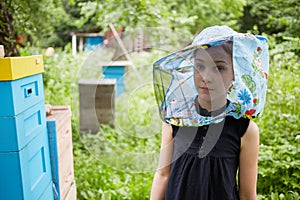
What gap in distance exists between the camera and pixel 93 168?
281cm

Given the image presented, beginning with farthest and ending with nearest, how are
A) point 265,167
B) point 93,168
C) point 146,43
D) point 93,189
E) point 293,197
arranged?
point 93,168 < point 93,189 < point 265,167 < point 293,197 < point 146,43

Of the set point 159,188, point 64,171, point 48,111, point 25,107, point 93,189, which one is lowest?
point 93,189

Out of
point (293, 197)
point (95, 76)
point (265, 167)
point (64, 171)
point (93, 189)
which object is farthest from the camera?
point (93, 189)

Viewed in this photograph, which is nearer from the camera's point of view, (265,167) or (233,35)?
(233,35)

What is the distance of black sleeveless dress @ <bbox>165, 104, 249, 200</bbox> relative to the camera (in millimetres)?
1133

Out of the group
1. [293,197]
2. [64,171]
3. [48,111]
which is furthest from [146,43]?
[293,197]

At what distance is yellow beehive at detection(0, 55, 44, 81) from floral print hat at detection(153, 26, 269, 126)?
1.64 feet

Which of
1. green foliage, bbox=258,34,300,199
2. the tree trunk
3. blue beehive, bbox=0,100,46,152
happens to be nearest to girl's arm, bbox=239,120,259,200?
blue beehive, bbox=0,100,46,152

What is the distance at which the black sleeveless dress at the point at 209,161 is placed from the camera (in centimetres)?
113

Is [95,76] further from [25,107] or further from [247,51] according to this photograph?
[247,51]

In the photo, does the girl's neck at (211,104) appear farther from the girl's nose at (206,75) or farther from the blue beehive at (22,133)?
the blue beehive at (22,133)

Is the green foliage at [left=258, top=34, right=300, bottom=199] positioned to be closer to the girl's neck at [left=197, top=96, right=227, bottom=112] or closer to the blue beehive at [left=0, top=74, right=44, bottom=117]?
the girl's neck at [left=197, top=96, right=227, bottom=112]

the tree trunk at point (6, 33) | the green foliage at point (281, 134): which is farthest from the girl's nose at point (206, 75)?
the tree trunk at point (6, 33)

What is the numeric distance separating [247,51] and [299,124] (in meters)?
1.73
